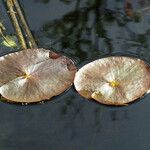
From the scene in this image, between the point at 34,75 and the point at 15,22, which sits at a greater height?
the point at 15,22

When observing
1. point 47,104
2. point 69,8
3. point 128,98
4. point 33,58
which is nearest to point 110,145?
point 128,98

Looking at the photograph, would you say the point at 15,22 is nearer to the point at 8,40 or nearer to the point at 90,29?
the point at 8,40

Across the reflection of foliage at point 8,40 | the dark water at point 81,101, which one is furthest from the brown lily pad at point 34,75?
the reflection of foliage at point 8,40

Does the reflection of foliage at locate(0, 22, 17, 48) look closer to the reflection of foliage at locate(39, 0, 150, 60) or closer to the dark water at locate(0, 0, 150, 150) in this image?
the dark water at locate(0, 0, 150, 150)

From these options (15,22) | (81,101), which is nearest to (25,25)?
(15,22)

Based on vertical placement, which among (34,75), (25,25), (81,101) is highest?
(25,25)

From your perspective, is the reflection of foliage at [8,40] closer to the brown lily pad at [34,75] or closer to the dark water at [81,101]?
the dark water at [81,101]
